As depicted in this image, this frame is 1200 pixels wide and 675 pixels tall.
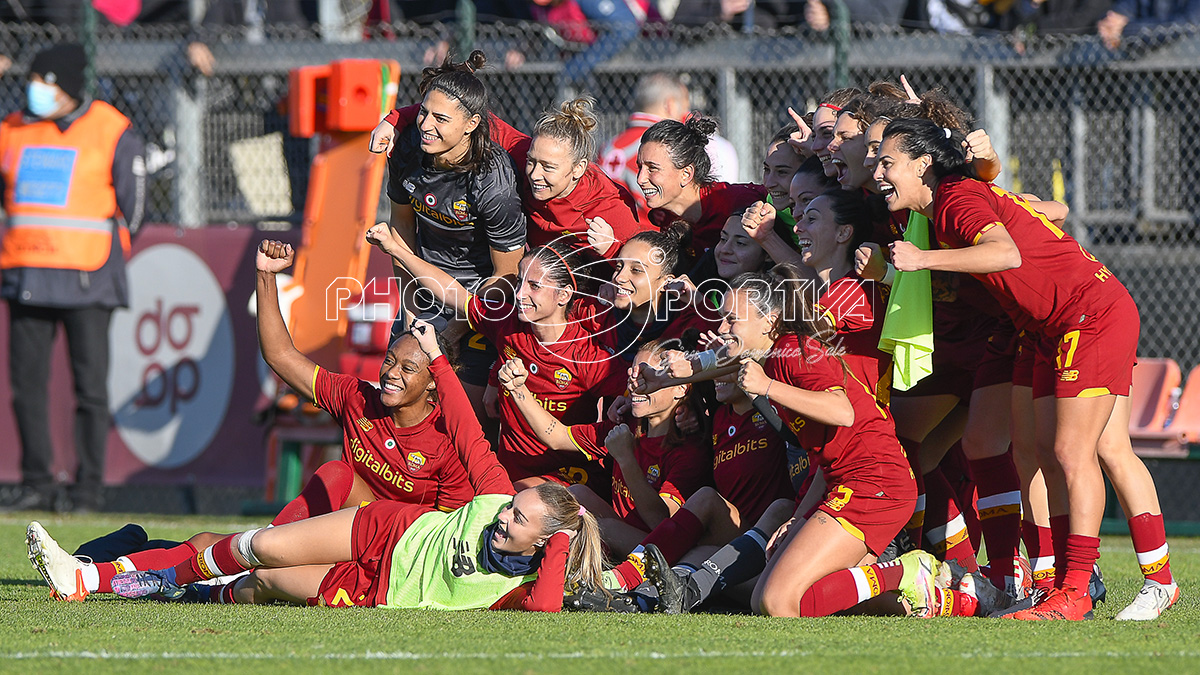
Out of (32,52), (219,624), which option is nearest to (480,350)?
(219,624)

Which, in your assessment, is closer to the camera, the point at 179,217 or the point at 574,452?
the point at 574,452

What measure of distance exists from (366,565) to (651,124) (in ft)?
10.9

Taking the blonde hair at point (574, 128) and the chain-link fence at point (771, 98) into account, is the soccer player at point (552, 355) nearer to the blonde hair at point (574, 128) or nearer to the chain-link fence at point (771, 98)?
the blonde hair at point (574, 128)

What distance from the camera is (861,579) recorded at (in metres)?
4.48

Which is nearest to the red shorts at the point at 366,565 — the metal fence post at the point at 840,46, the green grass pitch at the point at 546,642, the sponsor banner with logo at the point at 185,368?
the green grass pitch at the point at 546,642

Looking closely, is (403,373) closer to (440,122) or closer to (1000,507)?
(440,122)

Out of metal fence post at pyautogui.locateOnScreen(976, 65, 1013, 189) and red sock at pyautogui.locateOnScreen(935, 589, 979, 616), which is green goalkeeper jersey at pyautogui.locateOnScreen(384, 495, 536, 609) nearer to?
red sock at pyautogui.locateOnScreen(935, 589, 979, 616)

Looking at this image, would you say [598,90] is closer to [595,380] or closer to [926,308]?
A: [595,380]

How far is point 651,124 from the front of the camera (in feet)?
23.3

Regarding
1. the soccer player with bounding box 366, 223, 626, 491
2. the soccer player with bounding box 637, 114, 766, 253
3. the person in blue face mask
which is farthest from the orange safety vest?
the soccer player with bounding box 637, 114, 766, 253

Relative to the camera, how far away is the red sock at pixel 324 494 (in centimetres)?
497

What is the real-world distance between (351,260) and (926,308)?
14.2 feet

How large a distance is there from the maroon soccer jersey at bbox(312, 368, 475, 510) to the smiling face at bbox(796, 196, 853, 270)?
151cm

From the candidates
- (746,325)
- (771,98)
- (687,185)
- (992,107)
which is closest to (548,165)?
(687,185)
